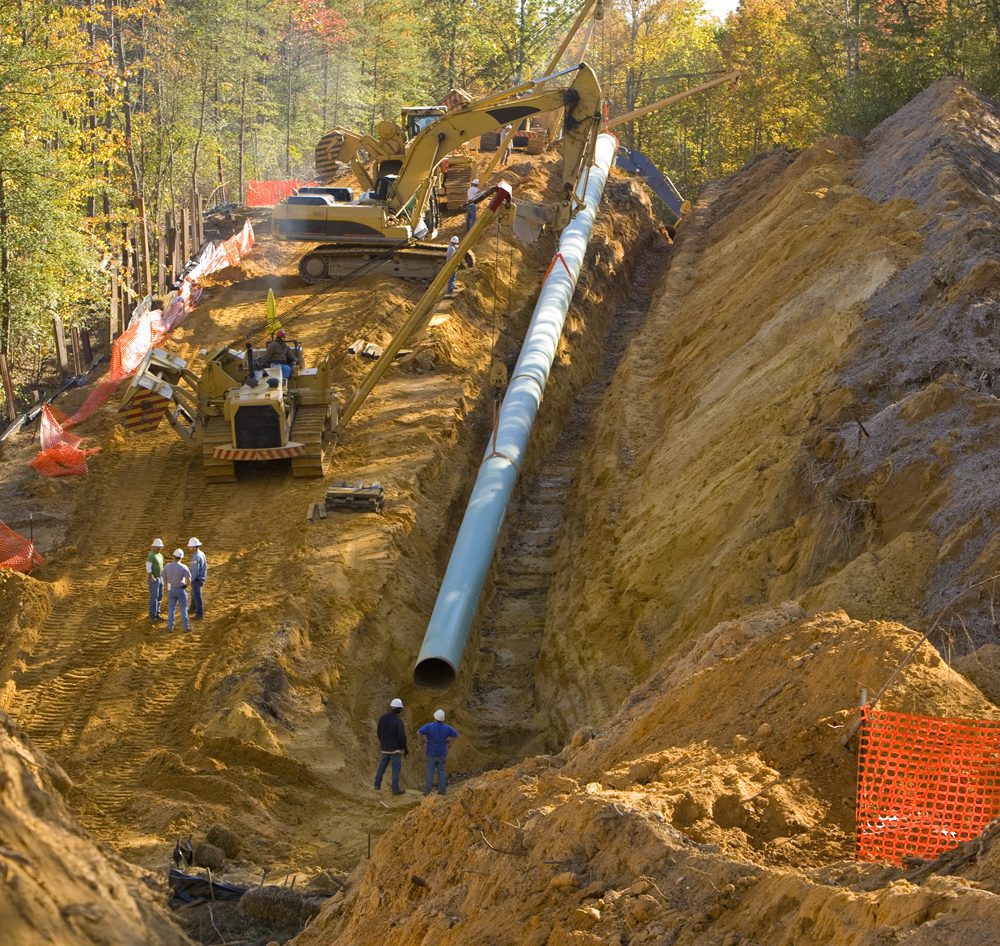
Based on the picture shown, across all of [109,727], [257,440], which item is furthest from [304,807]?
[257,440]

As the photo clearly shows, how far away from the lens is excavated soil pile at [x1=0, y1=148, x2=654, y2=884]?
13.0 meters

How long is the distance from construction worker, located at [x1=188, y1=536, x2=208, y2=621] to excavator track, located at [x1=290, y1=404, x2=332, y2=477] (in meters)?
3.88

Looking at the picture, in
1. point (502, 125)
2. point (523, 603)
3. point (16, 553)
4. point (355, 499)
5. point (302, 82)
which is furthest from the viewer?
point (302, 82)

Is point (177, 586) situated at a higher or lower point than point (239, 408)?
lower

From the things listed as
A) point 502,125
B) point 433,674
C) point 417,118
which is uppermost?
point 417,118

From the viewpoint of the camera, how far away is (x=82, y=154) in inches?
1216

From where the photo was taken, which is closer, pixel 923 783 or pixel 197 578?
pixel 923 783

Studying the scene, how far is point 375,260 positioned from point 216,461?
10.5 meters

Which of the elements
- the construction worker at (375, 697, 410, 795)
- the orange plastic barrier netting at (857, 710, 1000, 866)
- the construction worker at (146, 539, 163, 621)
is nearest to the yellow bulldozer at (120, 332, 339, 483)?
the construction worker at (146, 539, 163, 621)

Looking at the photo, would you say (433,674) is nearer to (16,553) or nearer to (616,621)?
(616,621)

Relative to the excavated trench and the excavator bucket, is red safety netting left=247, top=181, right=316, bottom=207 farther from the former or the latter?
the excavator bucket

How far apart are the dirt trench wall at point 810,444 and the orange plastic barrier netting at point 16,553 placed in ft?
23.2

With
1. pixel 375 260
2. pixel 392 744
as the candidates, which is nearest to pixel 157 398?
pixel 392 744

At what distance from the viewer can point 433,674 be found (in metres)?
15.9
